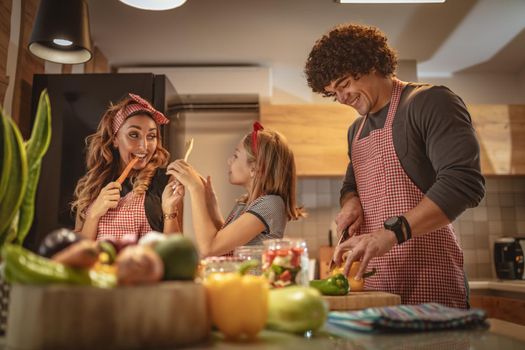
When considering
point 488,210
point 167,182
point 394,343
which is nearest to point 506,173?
point 488,210

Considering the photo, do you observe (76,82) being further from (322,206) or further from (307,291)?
(322,206)

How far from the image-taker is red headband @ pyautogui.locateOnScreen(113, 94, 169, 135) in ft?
5.59

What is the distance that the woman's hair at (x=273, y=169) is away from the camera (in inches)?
66.9

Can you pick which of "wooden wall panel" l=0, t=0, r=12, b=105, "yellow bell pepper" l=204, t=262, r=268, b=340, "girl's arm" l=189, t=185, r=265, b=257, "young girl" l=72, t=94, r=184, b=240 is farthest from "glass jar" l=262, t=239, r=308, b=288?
"wooden wall panel" l=0, t=0, r=12, b=105

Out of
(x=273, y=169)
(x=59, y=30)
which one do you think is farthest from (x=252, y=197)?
(x=59, y=30)

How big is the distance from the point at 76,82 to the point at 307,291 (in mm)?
1521

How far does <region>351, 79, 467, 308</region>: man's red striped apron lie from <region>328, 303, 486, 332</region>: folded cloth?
0.51 m

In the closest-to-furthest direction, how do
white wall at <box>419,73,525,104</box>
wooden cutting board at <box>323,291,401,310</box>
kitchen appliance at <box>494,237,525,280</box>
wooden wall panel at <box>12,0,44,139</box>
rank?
wooden cutting board at <box>323,291,401,310</box>
wooden wall panel at <box>12,0,44,139</box>
kitchen appliance at <box>494,237,525,280</box>
white wall at <box>419,73,525,104</box>

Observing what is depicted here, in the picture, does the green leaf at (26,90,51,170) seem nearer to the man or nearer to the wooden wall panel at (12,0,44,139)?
the man

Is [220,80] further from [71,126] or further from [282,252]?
[282,252]

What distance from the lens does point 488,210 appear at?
3.58 metres

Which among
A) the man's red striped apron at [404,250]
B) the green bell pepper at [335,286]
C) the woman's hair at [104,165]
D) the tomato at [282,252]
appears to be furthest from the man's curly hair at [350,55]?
the tomato at [282,252]

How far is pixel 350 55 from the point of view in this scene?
1573mm

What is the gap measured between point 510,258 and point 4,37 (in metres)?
3.02
